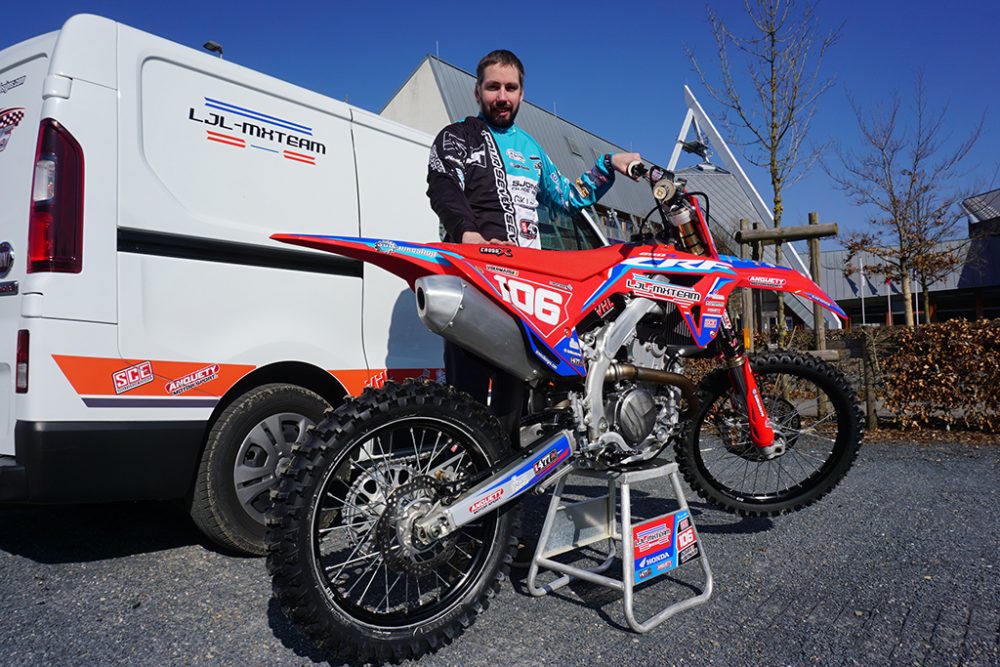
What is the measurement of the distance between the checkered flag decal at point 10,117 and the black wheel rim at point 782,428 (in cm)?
315

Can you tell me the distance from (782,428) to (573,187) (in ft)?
5.04

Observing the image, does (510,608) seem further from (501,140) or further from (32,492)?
(501,140)

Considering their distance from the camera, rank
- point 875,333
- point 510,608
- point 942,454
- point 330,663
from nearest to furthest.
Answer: point 330,663, point 510,608, point 942,454, point 875,333

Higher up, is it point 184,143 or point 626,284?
point 184,143

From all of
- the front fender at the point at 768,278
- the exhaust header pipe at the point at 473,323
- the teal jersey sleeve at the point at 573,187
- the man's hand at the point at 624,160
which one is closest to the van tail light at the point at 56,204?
the exhaust header pipe at the point at 473,323

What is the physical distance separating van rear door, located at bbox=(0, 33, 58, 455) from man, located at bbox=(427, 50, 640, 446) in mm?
1501

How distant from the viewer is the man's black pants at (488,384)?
2568mm

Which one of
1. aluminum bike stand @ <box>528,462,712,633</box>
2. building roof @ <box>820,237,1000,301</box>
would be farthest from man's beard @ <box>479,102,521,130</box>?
building roof @ <box>820,237,1000,301</box>

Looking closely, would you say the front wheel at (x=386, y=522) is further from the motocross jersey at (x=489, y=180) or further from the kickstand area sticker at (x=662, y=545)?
the motocross jersey at (x=489, y=180)

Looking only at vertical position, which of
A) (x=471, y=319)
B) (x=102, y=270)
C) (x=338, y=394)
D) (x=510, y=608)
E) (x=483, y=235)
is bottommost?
(x=510, y=608)

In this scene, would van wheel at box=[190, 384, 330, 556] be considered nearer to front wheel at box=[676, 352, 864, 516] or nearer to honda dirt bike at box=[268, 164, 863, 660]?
honda dirt bike at box=[268, 164, 863, 660]

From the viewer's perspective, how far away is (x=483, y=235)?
2910mm

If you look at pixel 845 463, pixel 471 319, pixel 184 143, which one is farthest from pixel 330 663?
pixel 845 463

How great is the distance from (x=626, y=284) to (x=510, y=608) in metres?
1.27
